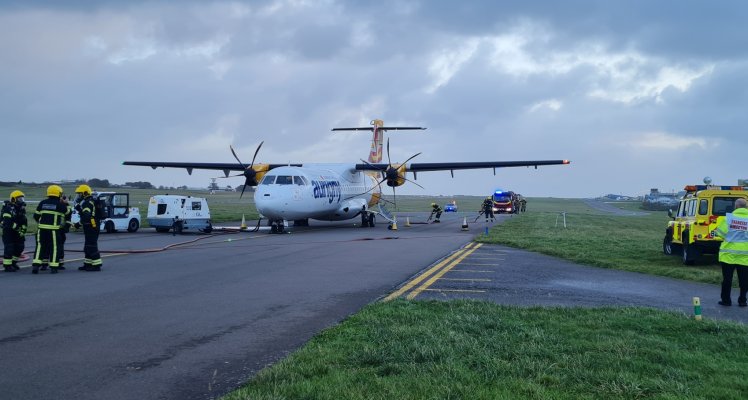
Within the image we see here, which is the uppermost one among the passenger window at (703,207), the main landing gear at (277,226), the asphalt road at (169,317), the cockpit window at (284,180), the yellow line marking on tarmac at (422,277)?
the cockpit window at (284,180)

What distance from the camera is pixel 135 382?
5.00 meters

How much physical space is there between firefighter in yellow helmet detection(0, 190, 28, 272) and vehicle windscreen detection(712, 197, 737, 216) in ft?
52.8

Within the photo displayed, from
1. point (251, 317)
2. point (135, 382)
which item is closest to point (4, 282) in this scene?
point (251, 317)

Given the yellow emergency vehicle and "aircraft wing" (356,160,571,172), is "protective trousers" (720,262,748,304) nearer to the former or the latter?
the yellow emergency vehicle

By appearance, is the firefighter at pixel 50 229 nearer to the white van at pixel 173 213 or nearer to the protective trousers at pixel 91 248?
the protective trousers at pixel 91 248

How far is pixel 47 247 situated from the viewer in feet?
40.5

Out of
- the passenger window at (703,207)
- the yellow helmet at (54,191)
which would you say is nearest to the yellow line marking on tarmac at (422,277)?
the passenger window at (703,207)

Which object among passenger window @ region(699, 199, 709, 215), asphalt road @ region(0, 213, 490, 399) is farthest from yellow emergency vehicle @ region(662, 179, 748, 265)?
asphalt road @ region(0, 213, 490, 399)

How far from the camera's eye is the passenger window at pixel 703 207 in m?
15.4

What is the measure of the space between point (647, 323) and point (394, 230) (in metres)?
23.3

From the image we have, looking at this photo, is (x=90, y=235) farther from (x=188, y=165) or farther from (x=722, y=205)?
(x=188, y=165)

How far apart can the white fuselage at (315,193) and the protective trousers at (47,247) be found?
42.0 feet

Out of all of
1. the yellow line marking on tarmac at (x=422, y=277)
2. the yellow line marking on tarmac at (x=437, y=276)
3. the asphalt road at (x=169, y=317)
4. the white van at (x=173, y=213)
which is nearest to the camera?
the asphalt road at (x=169, y=317)

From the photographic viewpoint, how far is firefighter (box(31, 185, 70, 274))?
1216 centimetres
